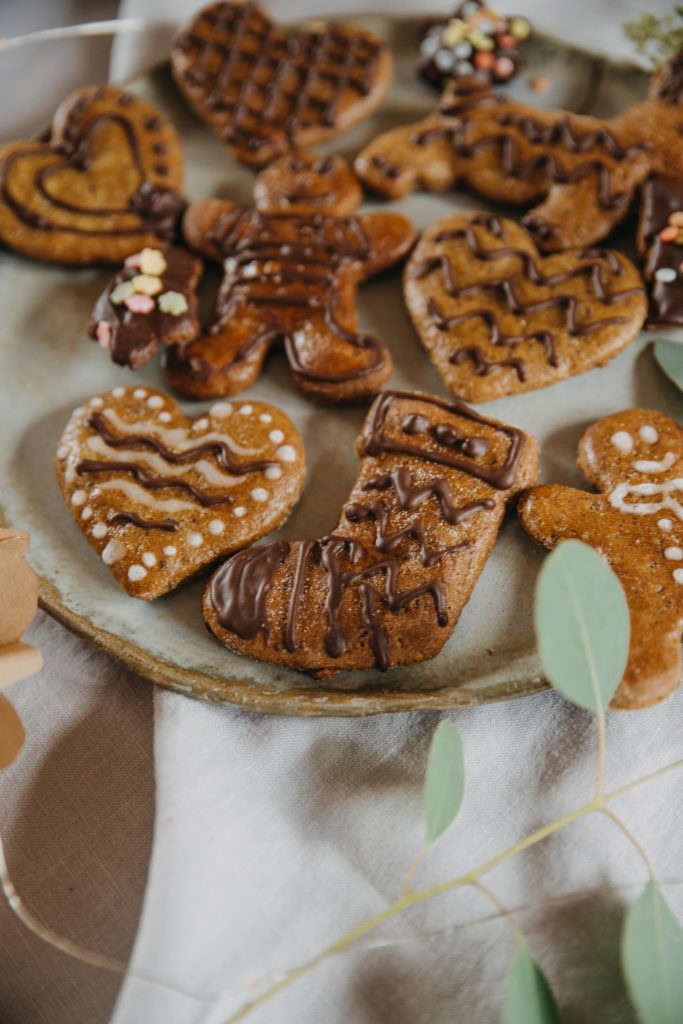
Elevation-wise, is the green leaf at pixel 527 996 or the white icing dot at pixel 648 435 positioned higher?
the white icing dot at pixel 648 435

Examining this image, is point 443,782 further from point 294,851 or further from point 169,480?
point 169,480

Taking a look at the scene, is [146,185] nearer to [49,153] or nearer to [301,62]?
[49,153]

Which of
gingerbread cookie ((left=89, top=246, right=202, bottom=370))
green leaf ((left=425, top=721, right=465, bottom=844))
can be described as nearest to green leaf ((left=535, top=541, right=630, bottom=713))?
green leaf ((left=425, top=721, right=465, bottom=844))

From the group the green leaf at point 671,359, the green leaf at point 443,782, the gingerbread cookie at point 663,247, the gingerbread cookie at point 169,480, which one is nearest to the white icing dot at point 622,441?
the green leaf at point 671,359

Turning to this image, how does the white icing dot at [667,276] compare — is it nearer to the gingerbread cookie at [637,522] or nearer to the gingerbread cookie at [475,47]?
the gingerbread cookie at [637,522]

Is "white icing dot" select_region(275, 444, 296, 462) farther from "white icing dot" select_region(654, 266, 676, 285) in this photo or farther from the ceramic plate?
"white icing dot" select_region(654, 266, 676, 285)

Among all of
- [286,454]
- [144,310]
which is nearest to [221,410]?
[286,454]

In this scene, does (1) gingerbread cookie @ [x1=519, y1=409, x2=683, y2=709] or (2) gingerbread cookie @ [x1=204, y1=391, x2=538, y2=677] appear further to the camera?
(2) gingerbread cookie @ [x1=204, y1=391, x2=538, y2=677]
